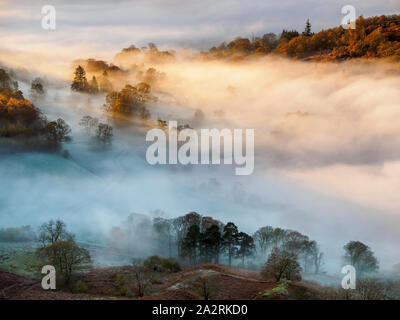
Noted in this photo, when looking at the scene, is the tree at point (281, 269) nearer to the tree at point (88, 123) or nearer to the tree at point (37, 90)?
the tree at point (88, 123)

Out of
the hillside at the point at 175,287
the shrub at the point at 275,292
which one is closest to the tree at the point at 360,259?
the hillside at the point at 175,287

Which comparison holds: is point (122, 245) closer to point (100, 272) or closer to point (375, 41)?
point (100, 272)

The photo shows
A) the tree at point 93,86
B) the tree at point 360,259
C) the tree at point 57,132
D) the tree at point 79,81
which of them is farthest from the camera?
the tree at point 93,86

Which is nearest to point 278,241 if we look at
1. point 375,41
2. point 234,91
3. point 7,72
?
point 375,41

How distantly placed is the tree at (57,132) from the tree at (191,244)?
88.3ft

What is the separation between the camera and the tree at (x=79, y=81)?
59.3 metres

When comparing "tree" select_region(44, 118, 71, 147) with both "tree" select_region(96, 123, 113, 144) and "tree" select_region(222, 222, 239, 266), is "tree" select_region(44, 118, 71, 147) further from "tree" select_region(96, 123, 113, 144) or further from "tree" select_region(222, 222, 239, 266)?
"tree" select_region(222, 222, 239, 266)

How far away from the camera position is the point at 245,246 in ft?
99.9

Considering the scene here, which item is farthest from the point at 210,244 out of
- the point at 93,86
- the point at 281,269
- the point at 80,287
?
the point at 93,86

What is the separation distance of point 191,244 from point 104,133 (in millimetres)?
30271

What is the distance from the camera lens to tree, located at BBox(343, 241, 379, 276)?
2975 centimetres

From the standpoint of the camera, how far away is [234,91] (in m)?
82.1

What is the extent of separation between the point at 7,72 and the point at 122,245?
130ft

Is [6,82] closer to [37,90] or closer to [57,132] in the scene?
[37,90]
